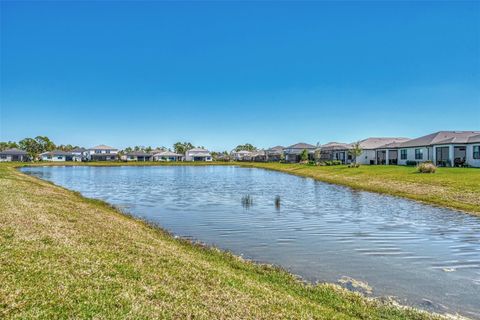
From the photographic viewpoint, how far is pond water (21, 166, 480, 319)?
11047 mm

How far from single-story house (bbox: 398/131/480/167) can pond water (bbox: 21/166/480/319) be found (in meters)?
29.9

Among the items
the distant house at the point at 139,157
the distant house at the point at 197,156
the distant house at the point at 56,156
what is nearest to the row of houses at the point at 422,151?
the distant house at the point at 197,156

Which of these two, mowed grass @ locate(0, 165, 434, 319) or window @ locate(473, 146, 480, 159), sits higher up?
window @ locate(473, 146, 480, 159)

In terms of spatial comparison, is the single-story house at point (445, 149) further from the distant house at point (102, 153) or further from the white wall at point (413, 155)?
the distant house at point (102, 153)

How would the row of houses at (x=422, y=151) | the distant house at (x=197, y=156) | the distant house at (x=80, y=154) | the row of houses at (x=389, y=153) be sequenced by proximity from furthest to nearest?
the distant house at (x=197, y=156) < the distant house at (x=80, y=154) < the row of houses at (x=389, y=153) < the row of houses at (x=422, y=151)

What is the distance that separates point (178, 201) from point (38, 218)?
1639 cm

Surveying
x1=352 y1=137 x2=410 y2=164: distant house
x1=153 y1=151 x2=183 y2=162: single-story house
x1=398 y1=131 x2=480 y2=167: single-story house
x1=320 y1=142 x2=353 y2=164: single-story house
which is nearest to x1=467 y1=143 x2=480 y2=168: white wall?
x1=398 y1=131 x2=480 y2=167: single-story house

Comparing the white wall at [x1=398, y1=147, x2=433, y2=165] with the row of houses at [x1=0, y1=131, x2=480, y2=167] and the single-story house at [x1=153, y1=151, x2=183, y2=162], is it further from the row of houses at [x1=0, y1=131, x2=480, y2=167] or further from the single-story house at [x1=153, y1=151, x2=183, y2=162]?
the single-story house at [x1=153, y1=151, x2=183, y2=162]

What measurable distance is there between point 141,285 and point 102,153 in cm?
16341

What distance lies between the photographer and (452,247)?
50.8 ft

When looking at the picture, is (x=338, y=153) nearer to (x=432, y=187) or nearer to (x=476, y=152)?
(x=476, y=152)

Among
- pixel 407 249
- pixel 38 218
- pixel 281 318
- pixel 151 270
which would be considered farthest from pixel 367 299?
pixel 38 218

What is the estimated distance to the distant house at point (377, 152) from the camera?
74.2 meters

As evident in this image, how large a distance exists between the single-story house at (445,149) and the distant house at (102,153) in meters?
121
